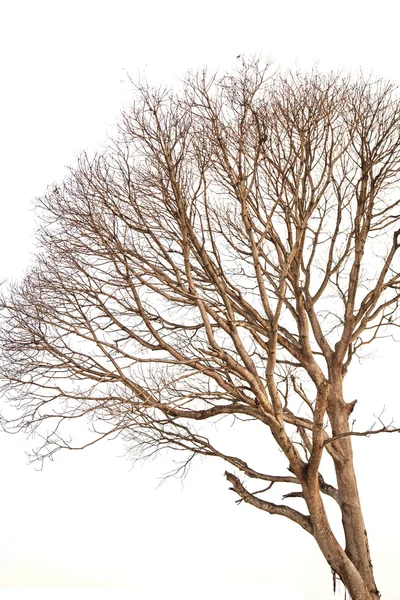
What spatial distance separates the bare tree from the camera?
5184mm

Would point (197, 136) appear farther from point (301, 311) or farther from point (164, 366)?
point (164, 366)

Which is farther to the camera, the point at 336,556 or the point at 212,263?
the point at 212,263

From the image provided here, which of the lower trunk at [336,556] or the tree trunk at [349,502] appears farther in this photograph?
the tree trunk at [349,502]

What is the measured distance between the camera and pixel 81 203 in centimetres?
550

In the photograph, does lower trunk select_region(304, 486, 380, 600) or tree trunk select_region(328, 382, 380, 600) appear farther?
tree trunk select_region(328, 382, 380, 600)

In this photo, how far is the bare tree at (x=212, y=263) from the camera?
5184 millimetres

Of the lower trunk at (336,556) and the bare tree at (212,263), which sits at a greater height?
the bare tree at (212,263)

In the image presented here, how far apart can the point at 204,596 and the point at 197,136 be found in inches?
189

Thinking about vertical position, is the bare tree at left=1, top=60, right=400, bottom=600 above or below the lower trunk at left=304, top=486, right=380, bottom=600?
above

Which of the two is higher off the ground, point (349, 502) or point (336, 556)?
point (349, 502)

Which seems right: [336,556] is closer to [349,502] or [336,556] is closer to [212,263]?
[349,502]

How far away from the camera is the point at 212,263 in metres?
5.57

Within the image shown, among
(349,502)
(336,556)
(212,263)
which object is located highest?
(212,263)

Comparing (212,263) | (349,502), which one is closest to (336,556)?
(349,502)
